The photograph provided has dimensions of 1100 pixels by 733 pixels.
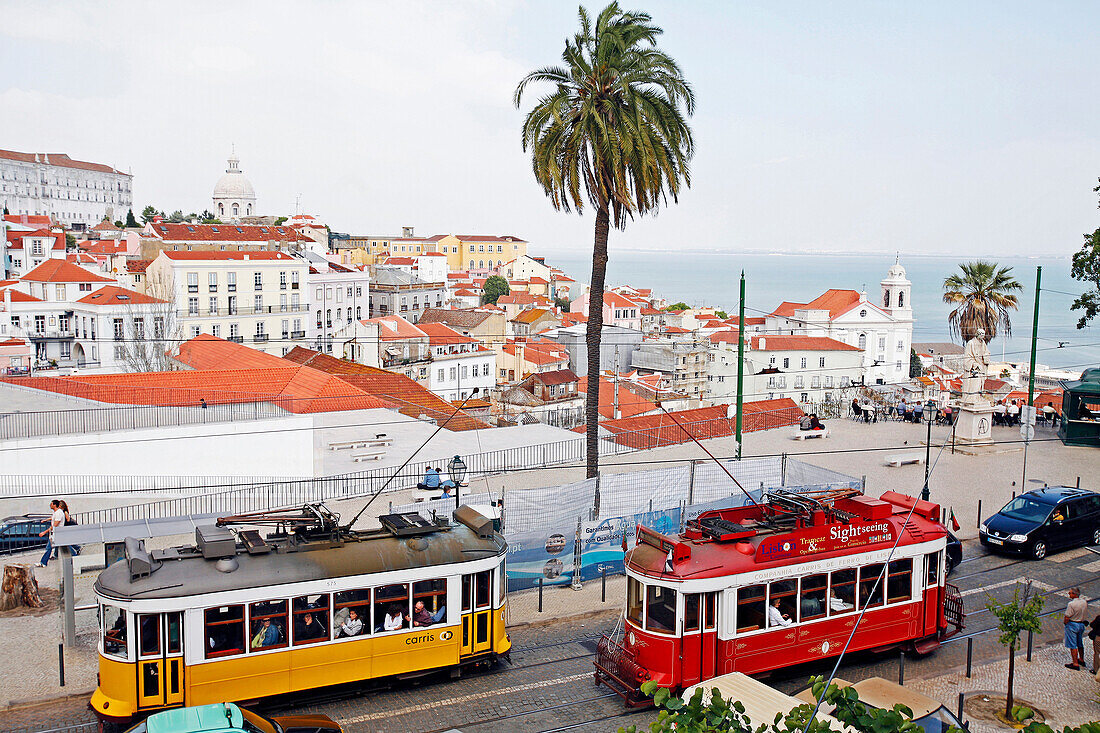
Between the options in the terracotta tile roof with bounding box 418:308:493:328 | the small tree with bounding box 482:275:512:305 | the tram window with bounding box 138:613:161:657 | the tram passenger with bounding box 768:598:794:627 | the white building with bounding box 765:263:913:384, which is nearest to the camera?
the tram window with bounding box 138:613:161:657

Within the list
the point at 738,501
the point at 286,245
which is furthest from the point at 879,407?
the point at 286,245

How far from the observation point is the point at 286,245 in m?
98.4

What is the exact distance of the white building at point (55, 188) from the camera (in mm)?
177125

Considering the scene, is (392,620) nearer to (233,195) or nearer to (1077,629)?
(1077,629)

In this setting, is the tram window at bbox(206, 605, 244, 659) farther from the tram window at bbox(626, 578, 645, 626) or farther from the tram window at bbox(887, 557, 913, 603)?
the tram window at bbox(887, 557, 913, 603)

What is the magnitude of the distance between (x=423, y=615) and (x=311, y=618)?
168 centimetres

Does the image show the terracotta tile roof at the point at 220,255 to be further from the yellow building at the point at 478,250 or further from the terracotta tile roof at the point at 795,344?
the yellow building at the point at 478,250

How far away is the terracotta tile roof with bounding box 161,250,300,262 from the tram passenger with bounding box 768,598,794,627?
76.9 metres

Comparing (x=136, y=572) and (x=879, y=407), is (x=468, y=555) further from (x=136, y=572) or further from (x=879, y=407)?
(x=879, y=407)

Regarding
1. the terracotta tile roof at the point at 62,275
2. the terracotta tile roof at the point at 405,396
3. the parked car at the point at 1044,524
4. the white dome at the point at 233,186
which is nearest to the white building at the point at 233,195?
the white dome at the point at 233,186

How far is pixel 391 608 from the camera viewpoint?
1383 cm

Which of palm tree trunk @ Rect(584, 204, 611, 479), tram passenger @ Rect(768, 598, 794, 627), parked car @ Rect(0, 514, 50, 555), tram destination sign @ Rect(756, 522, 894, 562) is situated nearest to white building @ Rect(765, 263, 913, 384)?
palm tree trunk @ Rect(584, 204, 611, 479)

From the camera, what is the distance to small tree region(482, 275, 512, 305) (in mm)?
149500

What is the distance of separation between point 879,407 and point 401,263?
10245cm
